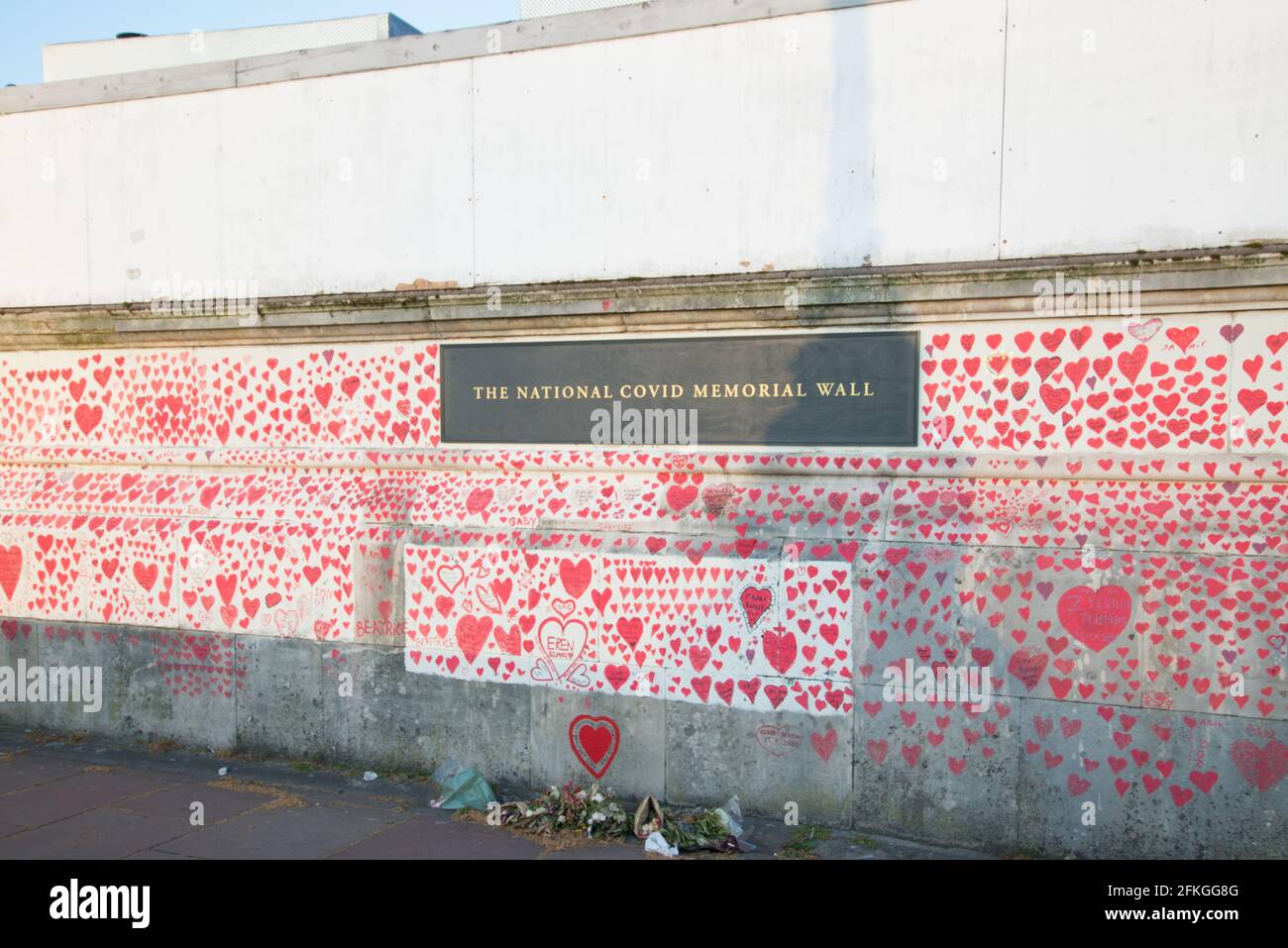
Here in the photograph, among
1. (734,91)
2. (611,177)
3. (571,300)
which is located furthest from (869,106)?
(571,300)

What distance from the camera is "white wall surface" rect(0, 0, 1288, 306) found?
18.0ft

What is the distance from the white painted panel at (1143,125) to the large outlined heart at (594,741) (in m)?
3.63

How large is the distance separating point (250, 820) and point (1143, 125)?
6360mm

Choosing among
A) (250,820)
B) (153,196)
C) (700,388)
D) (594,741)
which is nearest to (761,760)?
(594,741)

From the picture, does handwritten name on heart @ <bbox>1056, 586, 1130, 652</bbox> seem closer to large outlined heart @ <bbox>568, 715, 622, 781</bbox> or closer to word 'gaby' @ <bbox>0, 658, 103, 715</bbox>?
large outlined heart @ <bbox>568, 715, 622, 781</bbox>

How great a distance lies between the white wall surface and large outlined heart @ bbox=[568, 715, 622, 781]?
111 inches

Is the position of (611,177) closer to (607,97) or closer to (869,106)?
(607,97)

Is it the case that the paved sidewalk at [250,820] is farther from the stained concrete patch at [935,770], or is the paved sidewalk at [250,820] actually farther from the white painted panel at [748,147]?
the white painted panel at [748,147]

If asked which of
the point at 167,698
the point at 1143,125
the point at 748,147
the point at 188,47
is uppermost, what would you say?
the point at 188,47

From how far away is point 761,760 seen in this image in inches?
236

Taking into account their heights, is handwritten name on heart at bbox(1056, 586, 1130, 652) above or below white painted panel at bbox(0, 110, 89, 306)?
below

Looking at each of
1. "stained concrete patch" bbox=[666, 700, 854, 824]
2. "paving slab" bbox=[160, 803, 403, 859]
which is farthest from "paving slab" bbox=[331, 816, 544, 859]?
"stained concrete patch" bbox=[666, 700, 854, 824]

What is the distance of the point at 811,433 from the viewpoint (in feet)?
20.4

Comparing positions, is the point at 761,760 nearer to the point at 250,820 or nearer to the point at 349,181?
the point at 250,820
